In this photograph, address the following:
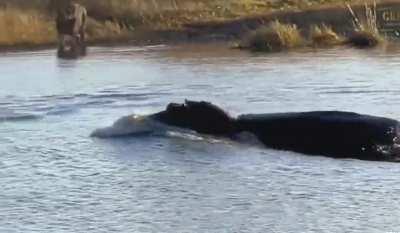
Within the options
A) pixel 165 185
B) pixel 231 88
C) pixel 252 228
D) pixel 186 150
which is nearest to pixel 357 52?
pixel 231 88

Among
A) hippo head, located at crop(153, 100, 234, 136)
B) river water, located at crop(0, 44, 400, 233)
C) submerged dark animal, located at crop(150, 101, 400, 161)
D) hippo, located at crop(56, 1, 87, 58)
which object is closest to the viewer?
river water, located at crop(0, 44, 400, 233)

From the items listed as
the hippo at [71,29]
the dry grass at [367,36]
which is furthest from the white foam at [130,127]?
the hippo at [71,29]

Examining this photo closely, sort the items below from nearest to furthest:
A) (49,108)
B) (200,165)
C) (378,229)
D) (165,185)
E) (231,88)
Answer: (378,229), (165,185), (200,165), (49,108), (231,88)

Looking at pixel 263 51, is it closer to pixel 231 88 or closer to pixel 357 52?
pixel 357 52

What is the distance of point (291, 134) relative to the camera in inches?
509

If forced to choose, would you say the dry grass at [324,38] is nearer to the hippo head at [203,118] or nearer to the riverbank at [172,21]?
the riverbank at [172,21]

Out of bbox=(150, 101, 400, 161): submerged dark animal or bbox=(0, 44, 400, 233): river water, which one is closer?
bbox=(0, 44, 400, 233): river water

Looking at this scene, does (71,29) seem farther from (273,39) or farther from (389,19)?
(389,19)

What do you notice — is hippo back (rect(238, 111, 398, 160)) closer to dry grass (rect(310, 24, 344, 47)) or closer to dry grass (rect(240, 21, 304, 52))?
dry grass (rect(240, 21, 304, 52))

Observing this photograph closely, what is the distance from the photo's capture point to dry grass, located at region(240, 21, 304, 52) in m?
29.4

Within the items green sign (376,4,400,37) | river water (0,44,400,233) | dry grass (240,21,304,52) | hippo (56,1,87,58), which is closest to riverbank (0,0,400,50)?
hippo (56,1,87,58)

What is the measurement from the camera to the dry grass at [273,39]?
2938 cm

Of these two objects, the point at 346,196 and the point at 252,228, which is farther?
the point at 346,196

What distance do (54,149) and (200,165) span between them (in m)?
1.89
